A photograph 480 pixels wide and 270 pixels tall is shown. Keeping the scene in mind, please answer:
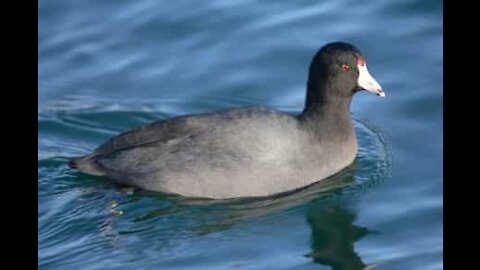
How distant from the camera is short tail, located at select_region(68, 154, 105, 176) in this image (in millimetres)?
8312

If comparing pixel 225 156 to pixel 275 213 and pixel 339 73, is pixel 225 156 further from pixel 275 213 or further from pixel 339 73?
pixel 339 73

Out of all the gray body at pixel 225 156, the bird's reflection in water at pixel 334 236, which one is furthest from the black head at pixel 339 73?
the bird's reflection in water at pixel 334 236

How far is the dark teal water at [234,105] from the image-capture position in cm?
729

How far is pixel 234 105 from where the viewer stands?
9789 millimetres

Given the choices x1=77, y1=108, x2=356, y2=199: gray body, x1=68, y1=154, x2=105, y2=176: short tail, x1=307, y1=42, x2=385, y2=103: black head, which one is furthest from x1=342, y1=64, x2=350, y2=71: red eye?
x1=68, y1=154, x2=105, y2=176: short tail

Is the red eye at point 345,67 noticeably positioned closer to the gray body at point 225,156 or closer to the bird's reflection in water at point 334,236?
the gray body at point 225,156

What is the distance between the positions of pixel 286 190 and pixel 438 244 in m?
1.42

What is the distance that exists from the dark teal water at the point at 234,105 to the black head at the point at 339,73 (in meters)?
0.65

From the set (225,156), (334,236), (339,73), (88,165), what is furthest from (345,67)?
(88,165)

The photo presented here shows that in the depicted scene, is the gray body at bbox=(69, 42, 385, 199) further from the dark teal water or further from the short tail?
the dark teal water

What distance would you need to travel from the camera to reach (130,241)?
295 inches

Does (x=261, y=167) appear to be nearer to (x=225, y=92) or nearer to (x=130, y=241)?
(x=130, y=241)

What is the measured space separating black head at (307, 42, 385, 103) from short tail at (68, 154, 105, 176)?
5.93 ft

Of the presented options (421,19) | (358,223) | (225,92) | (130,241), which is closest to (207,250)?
(130,241)
